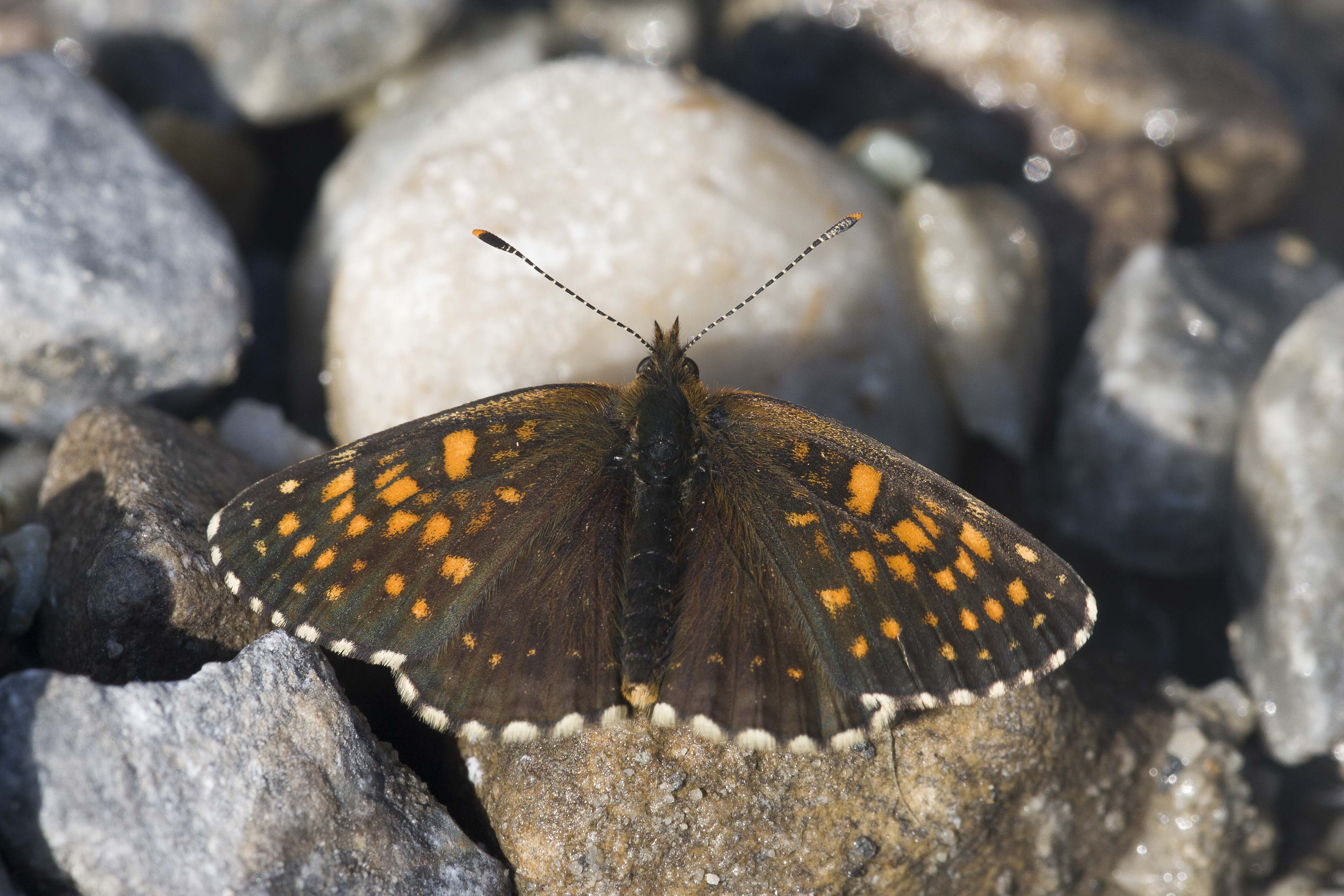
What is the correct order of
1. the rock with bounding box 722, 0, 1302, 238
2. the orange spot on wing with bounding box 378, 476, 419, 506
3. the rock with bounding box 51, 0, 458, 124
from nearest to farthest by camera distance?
the orange spot on wing with bounding box 378, 476, 419, 506, the rock with bounding box 51, 0, 458, 124, the rock with bounding box 722, 0, 1302, 238

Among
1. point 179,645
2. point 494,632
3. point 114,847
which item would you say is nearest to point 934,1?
point 494,632

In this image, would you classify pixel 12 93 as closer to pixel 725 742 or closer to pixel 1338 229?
pixel 725 742

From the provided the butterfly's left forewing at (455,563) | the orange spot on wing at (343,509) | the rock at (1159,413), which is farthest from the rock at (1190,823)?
the orange spot on wing at (343,509)

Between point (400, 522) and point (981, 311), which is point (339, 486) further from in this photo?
point (981, 311)

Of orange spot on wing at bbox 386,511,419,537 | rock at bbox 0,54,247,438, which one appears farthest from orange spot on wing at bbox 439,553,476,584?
rock at bbox 0,54,247,438

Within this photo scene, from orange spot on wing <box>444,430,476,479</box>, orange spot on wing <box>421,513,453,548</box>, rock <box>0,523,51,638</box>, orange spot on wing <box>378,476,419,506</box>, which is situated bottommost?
rock <box>0,523,51,638</box>

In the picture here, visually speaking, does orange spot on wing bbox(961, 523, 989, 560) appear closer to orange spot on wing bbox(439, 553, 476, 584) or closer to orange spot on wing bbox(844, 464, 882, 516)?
orange spot on wing bbox(844, 464, 882, 516)
